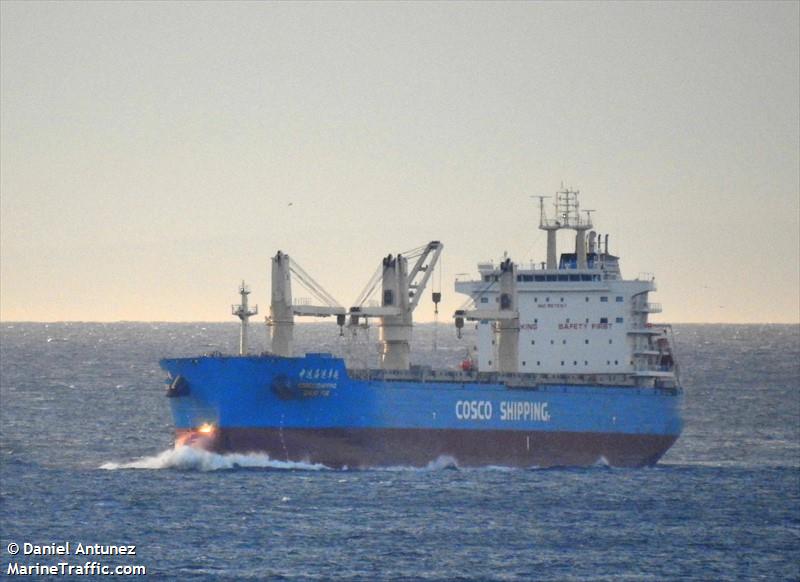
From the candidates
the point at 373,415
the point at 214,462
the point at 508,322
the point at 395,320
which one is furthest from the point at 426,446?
the point at 214,462

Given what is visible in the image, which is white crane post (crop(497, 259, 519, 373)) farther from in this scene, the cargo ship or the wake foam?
the wake foam

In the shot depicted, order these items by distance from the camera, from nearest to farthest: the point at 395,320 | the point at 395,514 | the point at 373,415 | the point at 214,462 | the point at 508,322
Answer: the point at 395,514 < the point at 214,462 < the point at 373,415 < the point at 395,320 < the point at 508,322

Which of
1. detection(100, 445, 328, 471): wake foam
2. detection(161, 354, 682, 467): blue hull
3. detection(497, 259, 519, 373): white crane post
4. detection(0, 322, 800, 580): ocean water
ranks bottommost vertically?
detection(0, 322, 800, 580): ocean water

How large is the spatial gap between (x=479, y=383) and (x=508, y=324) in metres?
2.87

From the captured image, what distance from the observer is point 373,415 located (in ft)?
176

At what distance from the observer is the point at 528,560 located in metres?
38.9

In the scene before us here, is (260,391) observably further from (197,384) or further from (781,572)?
(781,572)

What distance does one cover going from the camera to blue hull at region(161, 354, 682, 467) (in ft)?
173

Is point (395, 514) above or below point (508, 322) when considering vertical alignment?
below

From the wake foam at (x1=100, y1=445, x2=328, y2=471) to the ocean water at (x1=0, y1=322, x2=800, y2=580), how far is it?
0.05 metres

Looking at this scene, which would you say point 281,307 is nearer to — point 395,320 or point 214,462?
point 395,320

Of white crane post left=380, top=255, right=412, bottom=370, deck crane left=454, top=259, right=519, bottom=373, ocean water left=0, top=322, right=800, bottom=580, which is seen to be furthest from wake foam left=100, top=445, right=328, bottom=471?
deck crane left=454, top=259, right=519, bottom=373

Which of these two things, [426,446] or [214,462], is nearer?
[214,462]

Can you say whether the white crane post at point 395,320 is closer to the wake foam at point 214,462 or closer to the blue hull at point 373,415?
the blue hull at point 373,415
